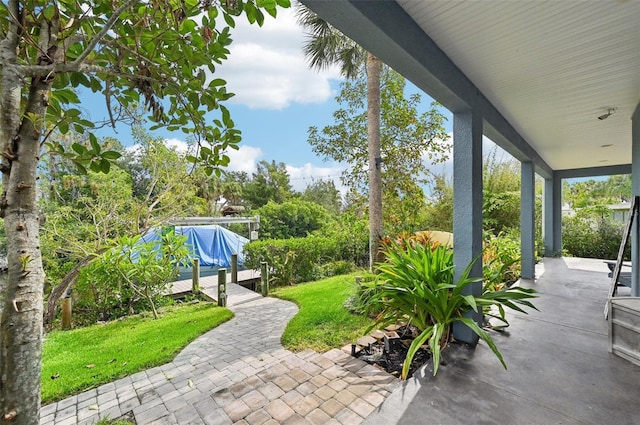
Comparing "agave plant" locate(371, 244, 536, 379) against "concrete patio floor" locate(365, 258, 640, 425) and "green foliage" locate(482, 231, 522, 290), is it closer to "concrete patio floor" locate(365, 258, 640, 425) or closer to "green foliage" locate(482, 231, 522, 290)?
"concrete patio floor" locate(365, 258, 640, 425)

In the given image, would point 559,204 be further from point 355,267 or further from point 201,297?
point 201,297

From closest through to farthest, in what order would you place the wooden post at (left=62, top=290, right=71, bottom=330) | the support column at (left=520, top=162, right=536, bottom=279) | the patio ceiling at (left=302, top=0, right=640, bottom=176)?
the patio ceiling at (left=302, top=0, right=640, bottom=176) → the wooden post at (left=62, top=290, right=71, bottom=330) → the support column at (left=520, top=162, right=536, bottom=279)

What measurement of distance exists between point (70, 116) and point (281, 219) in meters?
18.3

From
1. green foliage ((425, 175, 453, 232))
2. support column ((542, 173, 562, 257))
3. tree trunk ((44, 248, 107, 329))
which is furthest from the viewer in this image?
green foliage ((425, 175, 453, 232))

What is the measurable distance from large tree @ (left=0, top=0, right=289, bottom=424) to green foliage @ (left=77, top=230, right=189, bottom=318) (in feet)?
12.9

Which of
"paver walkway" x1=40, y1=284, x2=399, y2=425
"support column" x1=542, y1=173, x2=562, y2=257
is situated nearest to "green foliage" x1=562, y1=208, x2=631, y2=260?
"support column" x1=542, y1=173, x2=562, y2=257

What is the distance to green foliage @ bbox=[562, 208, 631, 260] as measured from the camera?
9.02 metres

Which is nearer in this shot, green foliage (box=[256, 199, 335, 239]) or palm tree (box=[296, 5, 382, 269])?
palm tree (box=[296, 5, 382, 269])

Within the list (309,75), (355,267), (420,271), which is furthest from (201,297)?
(309,75)

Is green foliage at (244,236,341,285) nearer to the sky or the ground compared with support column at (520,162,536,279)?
nearer to the ground

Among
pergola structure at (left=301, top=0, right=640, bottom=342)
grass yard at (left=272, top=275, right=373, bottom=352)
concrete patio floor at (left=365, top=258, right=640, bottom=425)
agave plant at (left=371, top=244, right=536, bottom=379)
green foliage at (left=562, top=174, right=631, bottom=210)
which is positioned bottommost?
grass yard at (left=272, top=275, right=373, bottom=352)

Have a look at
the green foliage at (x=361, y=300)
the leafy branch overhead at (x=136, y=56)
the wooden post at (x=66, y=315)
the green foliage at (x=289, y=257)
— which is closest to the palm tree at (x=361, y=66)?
the green foliage at (x=361, y=300)

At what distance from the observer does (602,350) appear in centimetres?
266

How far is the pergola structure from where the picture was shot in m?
1.79
